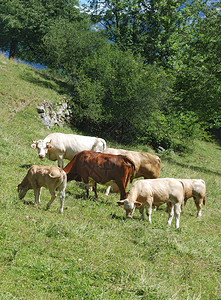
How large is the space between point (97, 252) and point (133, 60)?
75.1 ft

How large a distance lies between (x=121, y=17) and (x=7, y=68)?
17.7 m

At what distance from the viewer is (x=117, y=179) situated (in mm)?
11078

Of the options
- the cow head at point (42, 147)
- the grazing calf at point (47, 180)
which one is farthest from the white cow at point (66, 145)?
the grazing calf at point (47, 180)

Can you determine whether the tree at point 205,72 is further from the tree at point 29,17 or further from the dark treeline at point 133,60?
the tree at point 29,17

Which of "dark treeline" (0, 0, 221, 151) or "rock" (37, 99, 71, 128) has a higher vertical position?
"dark treeline" (0, 0, 221, 151)

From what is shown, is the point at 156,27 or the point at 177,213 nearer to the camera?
the point at 177,213

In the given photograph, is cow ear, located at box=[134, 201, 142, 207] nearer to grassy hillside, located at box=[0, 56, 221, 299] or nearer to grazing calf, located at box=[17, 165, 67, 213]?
grassy hillside, located at box=[0, 56, 221, 299]

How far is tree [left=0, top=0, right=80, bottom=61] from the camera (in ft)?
123

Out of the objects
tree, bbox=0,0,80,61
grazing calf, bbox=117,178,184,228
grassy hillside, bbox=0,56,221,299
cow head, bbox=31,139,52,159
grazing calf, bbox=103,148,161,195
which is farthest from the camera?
tree, bbox=0,0,80,61

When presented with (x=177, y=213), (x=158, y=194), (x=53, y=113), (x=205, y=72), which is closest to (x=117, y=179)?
(x=158, y=194)

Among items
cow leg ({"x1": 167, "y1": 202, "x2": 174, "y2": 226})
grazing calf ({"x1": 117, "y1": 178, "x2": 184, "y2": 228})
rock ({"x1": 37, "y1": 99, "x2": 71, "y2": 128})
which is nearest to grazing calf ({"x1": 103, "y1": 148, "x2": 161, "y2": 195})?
grazing calf ({"x1": 117, "y1": 178, "x2": 184, "y2": 228})

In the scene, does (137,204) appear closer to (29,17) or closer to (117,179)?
(117,179)

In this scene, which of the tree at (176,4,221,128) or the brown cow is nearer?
the brown cow

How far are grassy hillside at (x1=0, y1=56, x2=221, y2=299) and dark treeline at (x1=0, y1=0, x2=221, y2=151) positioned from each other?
14768mm
